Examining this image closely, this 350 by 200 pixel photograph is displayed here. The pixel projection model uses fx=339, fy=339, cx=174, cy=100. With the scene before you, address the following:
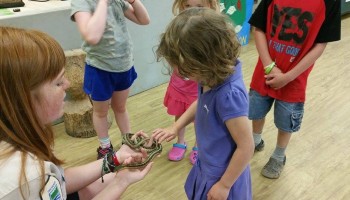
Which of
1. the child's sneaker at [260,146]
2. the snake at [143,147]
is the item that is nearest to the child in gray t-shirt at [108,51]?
the snake at [143,147]

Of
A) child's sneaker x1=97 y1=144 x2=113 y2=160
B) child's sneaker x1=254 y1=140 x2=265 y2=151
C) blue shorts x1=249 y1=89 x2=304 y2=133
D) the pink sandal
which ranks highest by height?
blue shorts x1=249 y1=89 x2=304 y2=133

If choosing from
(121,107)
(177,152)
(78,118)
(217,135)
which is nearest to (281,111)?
(177,152)

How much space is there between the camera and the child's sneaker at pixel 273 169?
5.88 ft

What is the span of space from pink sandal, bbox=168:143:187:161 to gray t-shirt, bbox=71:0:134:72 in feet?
1.89

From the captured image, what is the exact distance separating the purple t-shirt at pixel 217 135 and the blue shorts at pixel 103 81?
670mm

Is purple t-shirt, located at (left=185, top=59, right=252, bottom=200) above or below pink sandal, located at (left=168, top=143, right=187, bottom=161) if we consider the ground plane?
above

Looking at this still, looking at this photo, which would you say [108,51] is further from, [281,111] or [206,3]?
[281,111]

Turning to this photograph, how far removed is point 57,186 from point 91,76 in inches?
34.3

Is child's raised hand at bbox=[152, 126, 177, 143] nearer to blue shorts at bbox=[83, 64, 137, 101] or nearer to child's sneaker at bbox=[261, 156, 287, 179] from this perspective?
blue shorts at bbox=[83, 64, 137, 101]

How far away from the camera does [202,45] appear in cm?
90

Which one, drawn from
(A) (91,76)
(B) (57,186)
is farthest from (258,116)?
→ (B) (57,186)

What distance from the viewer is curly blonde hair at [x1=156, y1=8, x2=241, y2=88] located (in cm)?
90

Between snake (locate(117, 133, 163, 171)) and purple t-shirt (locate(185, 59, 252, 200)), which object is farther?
snake (locate(117, 133, 163, 171))

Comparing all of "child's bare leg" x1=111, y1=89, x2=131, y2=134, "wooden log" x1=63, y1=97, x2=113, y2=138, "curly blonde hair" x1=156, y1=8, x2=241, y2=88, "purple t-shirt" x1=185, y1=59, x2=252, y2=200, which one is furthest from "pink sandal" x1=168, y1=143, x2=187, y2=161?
"curly blonde hair" x1=156, y1=8, x2=241, y2=88
